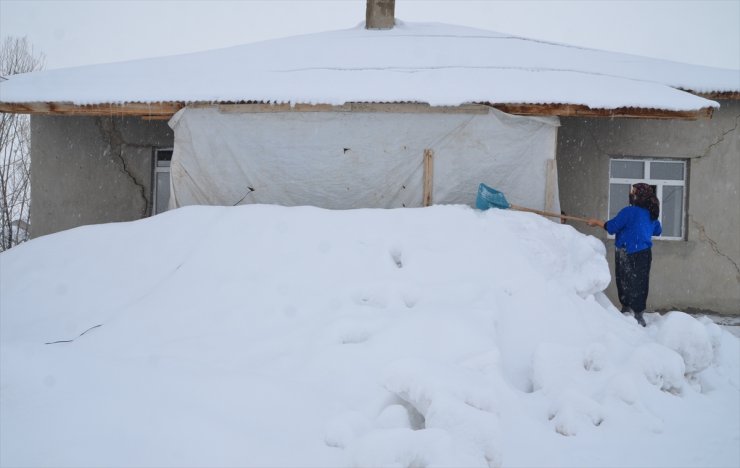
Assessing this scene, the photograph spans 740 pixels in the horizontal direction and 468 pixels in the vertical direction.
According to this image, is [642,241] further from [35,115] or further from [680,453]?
[35,115]

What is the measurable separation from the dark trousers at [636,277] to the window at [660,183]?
7.10 feet

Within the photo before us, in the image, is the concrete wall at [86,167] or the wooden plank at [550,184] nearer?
the wooden plank at [550,184]

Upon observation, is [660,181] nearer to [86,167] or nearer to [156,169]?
[156,169]

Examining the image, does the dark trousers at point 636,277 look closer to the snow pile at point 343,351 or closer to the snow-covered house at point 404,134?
the snow pile at point 343,351

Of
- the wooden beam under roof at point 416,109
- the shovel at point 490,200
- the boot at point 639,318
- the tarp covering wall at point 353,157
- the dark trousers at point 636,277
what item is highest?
the wooden beam under roof at point 416,109

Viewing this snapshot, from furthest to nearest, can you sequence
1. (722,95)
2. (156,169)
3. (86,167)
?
1. (156,169)
2. (86,167)
3. (722,95)

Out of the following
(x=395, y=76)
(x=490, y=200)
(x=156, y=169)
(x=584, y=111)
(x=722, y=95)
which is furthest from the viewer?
(x=156, y=169)

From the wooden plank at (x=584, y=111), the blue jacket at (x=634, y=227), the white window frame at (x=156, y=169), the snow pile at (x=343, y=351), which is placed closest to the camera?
the snow pile at (x=343, y=351)

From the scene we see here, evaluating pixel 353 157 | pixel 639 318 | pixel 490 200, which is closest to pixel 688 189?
pixel 639 318

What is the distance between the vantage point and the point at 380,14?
10648 mm

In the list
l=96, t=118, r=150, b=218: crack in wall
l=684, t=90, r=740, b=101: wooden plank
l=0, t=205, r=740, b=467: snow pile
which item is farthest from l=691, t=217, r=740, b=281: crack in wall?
l=96, t=118, r=150, b=218: crack in wall

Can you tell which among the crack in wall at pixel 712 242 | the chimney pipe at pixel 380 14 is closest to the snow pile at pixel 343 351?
the crack in wall at pixel 712 242

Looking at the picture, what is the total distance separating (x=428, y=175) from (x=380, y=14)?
4586 mm

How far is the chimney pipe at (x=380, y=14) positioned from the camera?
10.6 m
